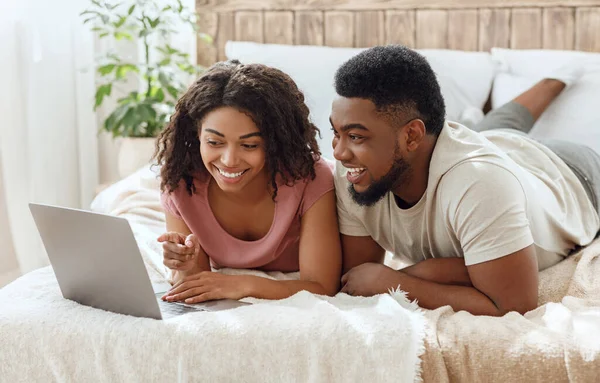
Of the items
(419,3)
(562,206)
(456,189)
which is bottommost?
(562,206)

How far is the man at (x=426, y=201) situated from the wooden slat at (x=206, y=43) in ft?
4.91

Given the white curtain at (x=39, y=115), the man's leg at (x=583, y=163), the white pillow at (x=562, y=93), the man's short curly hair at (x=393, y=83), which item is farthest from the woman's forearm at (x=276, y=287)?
the white curtain at (x=39, y=115)

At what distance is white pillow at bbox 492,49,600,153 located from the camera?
2283mm

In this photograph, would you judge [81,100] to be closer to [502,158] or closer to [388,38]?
[388,38]

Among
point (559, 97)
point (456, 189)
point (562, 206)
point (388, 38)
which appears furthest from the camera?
point (388, 38)

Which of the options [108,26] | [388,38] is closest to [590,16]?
[388,38]

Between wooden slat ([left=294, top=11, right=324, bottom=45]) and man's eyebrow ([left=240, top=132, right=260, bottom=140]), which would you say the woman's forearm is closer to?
man's eyebrow ([left=240, top=132, right=260, bottom=140])

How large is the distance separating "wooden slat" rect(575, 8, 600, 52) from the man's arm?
150 centimetres

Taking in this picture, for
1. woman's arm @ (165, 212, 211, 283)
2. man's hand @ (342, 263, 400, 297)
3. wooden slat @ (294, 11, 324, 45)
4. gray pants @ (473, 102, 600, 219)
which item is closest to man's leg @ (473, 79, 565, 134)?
gray pants @ (473, 102, 600, 219)

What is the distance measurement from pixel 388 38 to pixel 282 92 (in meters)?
1.35

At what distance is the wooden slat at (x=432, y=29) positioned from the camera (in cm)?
273

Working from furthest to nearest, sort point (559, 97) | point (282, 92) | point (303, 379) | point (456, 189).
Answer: point (559, 97) < point (282, 92) < point (456, 189) < point (303, 379)

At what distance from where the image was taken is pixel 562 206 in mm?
1728

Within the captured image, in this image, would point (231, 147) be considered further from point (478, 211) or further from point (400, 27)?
point (400, 27)
